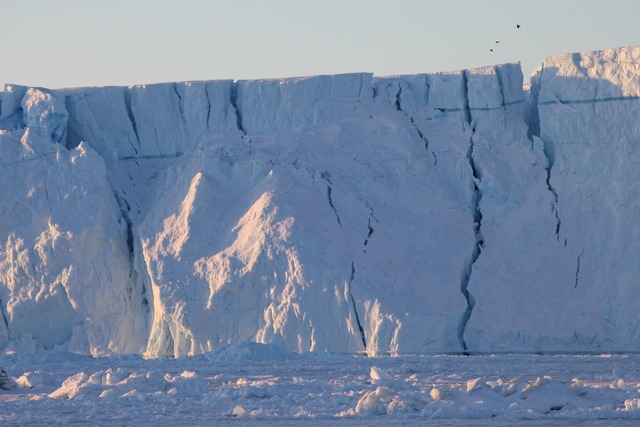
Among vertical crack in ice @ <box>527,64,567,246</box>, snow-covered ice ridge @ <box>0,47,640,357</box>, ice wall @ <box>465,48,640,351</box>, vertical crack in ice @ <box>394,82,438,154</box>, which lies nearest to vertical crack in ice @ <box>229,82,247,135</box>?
snow-covered ice ridge @ <box>0,47,640,357</box>

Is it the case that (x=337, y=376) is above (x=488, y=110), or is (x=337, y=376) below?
below

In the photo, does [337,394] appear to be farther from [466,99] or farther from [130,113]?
[130,113]

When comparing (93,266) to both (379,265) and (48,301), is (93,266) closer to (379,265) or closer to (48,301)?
(48,301)

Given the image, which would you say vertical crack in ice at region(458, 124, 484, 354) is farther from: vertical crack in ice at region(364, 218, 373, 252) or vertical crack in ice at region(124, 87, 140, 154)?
vertical crack in ice at region(124, 87, 140, 154)

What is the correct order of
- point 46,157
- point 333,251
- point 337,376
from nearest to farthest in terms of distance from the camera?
1. point 337,376
2. point 333,251
3. point 46,157

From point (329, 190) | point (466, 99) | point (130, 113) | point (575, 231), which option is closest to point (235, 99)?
point (130, 113)

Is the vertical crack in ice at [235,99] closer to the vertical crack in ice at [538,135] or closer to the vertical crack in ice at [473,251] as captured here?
the vertical crack in ice at [473,251]

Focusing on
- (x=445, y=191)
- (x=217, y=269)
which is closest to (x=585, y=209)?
(x=445, y=191)

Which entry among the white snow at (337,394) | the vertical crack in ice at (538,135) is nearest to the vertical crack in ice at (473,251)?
the vertical crack in ice at (538,135)
